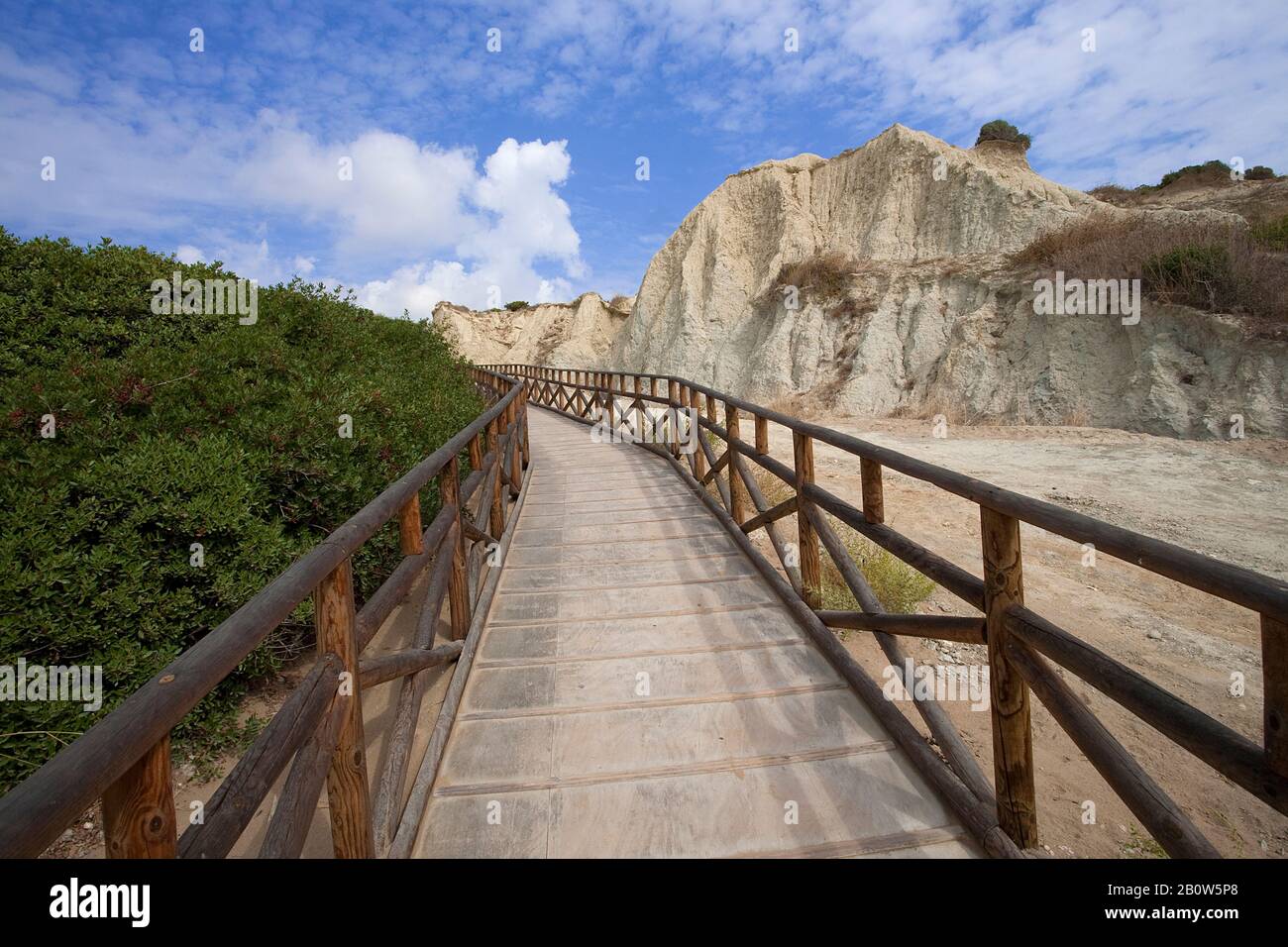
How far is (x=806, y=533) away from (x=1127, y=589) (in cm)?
357

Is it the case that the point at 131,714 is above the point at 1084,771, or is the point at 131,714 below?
above

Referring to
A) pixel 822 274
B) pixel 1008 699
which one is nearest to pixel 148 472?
pixel 1008 699

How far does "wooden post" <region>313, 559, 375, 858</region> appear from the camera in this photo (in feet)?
5.97

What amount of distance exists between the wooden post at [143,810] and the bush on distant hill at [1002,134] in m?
29.6

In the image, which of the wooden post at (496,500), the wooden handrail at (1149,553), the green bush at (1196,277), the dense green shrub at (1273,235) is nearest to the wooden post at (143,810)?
the wooden handrail at (1149,553)

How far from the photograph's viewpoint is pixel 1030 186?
2034 cm

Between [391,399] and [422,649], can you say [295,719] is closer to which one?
[422,649]

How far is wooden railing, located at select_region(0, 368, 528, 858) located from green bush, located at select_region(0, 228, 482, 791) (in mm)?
1049

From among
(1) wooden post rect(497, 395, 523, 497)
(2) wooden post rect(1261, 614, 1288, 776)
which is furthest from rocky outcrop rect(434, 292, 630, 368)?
(2) wooden post rect(1261, 614, 1288, 776)

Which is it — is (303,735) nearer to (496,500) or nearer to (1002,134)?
(496,500)

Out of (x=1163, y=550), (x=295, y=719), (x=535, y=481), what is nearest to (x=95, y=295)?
(x=535, y=481)

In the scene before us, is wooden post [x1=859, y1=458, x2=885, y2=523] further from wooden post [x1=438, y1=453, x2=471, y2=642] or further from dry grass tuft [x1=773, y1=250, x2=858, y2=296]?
dry grass tuft [x1=773, y1=250, x2=858, y2=296]

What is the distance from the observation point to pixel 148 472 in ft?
10.3
